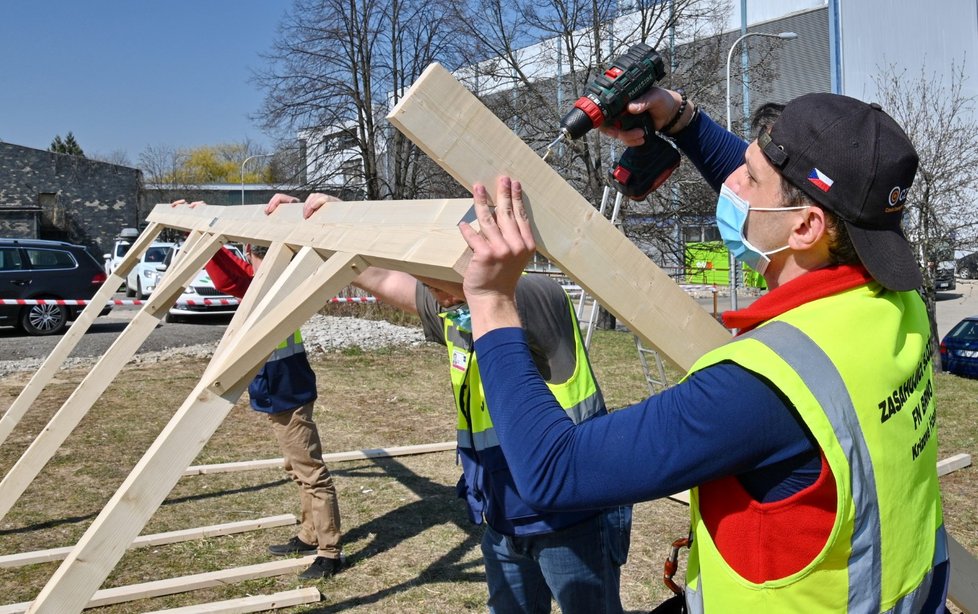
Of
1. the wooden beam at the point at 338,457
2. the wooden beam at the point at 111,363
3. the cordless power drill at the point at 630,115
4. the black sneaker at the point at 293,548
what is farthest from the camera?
the wooden beam at the point at 338,457

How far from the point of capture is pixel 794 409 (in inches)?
46.6

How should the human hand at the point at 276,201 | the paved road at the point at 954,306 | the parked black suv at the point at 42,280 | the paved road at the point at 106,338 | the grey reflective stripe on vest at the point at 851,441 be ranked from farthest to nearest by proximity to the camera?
1. the paved road at the point at 954,306
2. the parked black suv at the point at 42,280
3. the paved road at the point at 106,338
4. the human hand at the point at 276,201
5. the grey reflective stripe on vest at the point at 851,441

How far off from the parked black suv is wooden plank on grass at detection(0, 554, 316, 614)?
12.2 m

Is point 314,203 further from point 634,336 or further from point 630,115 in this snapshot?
point 634,336

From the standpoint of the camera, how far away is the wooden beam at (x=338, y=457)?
6.34 metres

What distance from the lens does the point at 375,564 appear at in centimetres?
471

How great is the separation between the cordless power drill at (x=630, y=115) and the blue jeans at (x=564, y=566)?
1.11 m

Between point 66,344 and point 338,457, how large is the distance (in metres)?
2.46

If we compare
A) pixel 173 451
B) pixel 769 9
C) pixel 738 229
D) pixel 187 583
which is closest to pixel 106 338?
pixel 187 583

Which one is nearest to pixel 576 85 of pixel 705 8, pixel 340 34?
pixel 705 8

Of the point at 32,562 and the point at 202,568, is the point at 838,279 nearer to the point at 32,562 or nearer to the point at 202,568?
the point at 202,568

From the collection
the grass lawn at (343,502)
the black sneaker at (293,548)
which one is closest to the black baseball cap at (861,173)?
the grass lawn at (343,502)

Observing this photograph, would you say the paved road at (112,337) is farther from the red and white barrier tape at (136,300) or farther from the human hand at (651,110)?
the human hand at (651,110)

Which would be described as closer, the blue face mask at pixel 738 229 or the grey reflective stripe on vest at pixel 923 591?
the grey reflective stripe on vest at pixel 923 591
